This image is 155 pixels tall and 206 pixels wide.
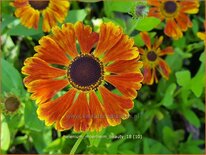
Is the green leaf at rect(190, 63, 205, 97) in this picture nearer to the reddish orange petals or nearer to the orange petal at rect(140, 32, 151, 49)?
the orange petal at rect(140, 32, 151, 49)

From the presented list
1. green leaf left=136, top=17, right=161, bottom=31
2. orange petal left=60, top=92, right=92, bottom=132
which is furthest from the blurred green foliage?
orange petal left=60, top=92, right=92, bottom=132

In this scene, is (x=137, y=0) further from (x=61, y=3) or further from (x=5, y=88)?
(x=5, y=88)

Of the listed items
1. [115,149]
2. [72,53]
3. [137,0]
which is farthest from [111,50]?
[115,149]

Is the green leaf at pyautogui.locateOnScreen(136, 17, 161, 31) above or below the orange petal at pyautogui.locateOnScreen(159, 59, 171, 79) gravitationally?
above

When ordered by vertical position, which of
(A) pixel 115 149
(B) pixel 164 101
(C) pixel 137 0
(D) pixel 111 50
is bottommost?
(A) pixel 115 149

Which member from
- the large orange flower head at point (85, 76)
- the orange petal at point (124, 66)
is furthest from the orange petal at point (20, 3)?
the orange petal at point (124, 66)

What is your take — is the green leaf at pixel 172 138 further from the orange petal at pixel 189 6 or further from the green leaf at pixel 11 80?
the green leaf at pixel 11 80

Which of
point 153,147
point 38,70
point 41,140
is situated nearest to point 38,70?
point 38,70
